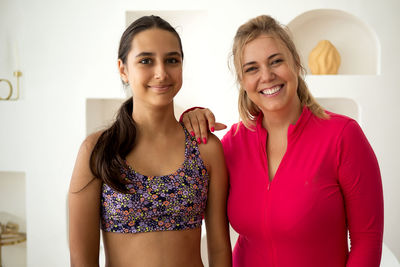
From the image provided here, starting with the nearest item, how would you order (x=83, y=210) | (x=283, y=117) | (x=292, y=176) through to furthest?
1. (x=83, y=210)
2. (x=292, y=176)
3. (x=283, y=117)

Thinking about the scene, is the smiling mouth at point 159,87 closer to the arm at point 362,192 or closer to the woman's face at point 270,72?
the woman's face at point 270,72

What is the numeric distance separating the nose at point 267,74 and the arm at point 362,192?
31 cm

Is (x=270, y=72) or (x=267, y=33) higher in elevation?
(x=267, y=33)

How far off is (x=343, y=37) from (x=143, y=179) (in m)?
2.46

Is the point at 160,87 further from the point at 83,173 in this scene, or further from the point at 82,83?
the point at 82,83

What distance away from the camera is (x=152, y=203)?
1.41 meters

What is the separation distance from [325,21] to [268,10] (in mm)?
495

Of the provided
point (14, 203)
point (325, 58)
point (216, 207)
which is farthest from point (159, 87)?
point (14, 203)

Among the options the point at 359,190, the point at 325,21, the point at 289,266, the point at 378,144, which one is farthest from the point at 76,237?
the point at 325,21

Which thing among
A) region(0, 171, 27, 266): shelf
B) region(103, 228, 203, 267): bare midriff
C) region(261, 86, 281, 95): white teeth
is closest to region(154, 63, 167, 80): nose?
region(261, 86, 281, 95): white teeth

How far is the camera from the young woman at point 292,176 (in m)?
1.45

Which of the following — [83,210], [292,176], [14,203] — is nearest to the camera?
[83,210]

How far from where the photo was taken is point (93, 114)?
11.6 feet

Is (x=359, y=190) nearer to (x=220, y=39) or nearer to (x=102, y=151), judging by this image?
(x=102, y=151)
